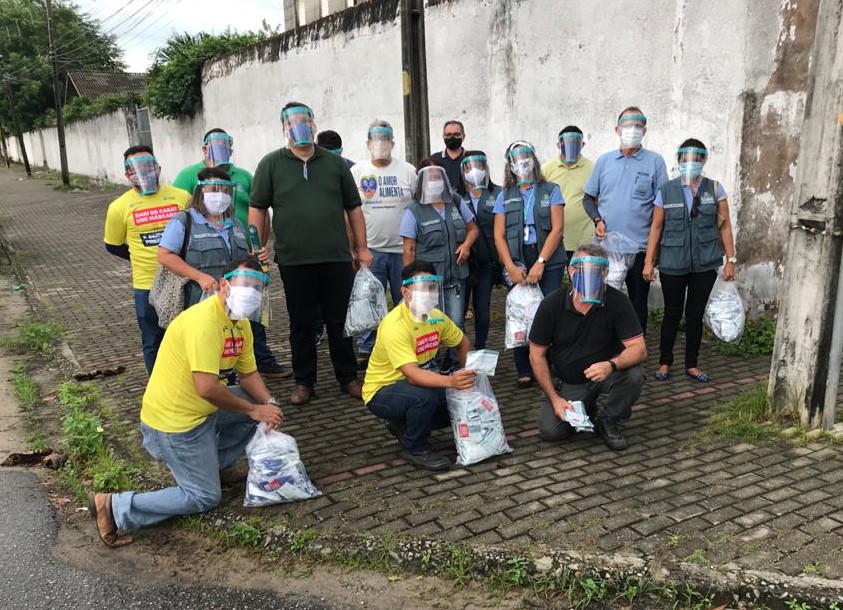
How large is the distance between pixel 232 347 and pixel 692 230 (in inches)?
129

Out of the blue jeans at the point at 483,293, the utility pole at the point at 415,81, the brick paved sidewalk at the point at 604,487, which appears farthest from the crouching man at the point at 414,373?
the utility pole at the point at 415,81

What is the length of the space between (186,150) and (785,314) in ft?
58.0

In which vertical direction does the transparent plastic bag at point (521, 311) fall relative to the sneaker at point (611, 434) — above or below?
above

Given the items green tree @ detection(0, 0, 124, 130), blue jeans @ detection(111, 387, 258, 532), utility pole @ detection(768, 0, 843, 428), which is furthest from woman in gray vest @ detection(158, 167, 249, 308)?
green tree @ detection(0, 0, 124, 130)

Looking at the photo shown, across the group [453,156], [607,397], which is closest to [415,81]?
[453,156]

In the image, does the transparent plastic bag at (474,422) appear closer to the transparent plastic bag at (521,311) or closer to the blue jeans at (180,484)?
the transparent plastic bag at (521,311)

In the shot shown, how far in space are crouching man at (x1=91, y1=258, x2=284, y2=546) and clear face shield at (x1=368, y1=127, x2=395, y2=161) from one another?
2034mm

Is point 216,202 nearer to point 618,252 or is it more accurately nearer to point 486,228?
point 486,228

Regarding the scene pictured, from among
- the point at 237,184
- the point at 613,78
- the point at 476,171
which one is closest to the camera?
the point at 237,184

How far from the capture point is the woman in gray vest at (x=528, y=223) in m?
5.23

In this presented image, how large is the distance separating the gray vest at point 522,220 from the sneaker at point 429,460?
176 centimetres

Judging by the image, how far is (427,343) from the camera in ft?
13.9

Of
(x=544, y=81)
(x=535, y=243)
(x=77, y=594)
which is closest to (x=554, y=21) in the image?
(x=544, y=81)

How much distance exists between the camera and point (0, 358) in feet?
23.6
